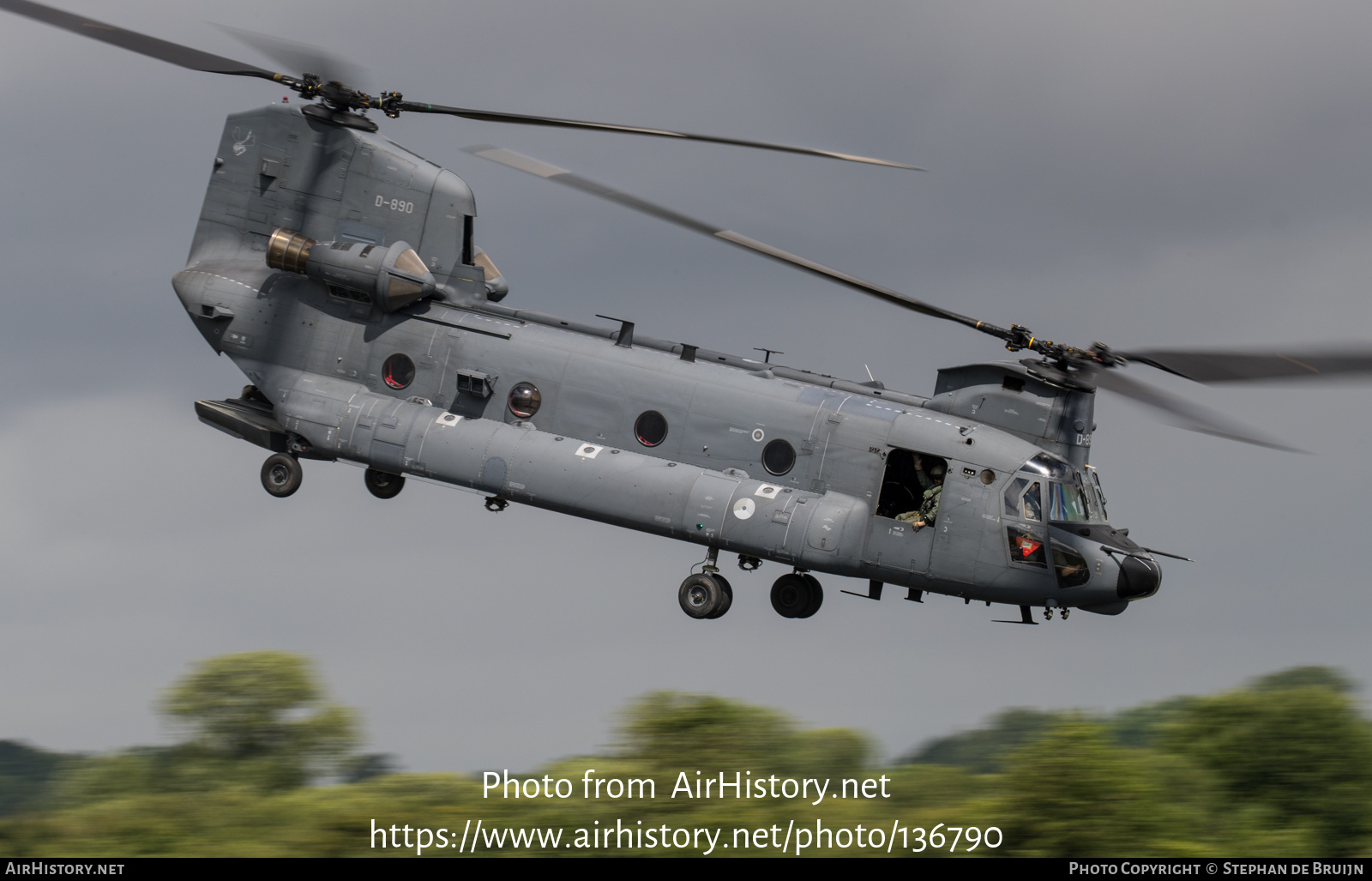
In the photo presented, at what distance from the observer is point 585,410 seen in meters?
24.2

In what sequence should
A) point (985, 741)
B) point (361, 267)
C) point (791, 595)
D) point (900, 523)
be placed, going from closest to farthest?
point (900, 523) → point (791, 595) → point (361, 267) → point (985, 741)

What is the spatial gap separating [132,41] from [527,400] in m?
8.92

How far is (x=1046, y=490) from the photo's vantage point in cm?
2198

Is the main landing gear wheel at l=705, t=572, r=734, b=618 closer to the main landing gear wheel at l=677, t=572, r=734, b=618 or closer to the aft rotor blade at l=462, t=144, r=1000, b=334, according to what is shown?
the main landing gear wheel at l=677, t=572, r=734, b=618

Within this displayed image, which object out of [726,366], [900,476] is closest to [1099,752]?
[900,476]

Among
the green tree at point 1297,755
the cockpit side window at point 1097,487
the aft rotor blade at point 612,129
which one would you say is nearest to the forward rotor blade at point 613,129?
the aft rotor blade at point 612,129

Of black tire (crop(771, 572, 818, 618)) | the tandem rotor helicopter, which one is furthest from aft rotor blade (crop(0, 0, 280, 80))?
black tire (crop(771, 572, 818, 618))

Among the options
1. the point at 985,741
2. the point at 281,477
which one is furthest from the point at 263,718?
the point at 985,741

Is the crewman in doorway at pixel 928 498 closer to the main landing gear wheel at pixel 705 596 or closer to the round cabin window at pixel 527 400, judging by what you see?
the main landing gear wheel at pixel 705 596

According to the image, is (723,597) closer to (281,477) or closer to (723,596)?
(723,596)

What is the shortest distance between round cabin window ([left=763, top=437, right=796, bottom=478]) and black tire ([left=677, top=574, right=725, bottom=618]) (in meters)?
2.14
